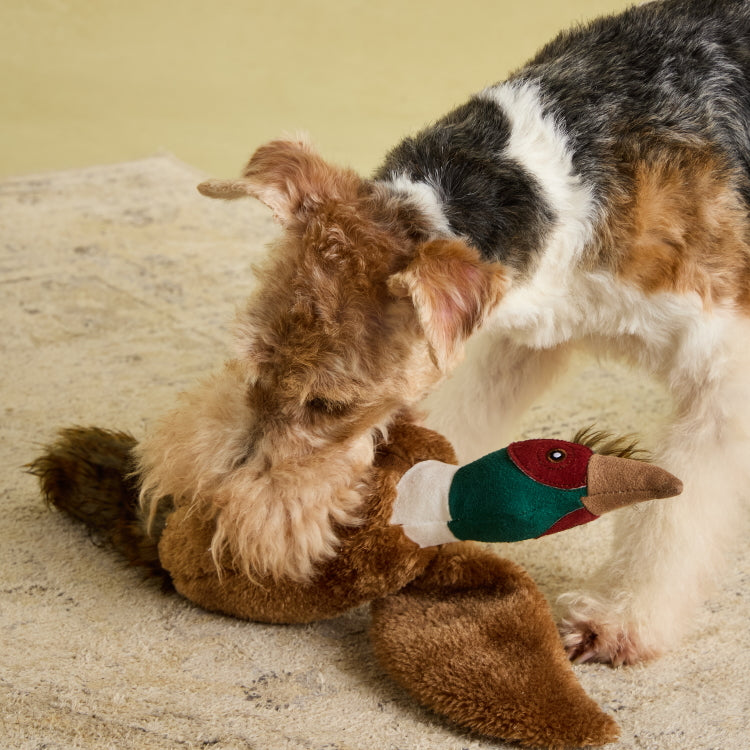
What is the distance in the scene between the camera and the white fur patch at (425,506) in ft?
7.37

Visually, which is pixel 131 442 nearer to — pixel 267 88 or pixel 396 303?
pixel 396 303

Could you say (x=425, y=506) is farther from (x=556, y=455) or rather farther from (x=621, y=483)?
(x=621, y=483)

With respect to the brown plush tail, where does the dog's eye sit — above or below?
above

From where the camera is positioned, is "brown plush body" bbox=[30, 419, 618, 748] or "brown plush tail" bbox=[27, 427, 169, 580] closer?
"brown plush body" bbox=[30, 419, 618, 748]

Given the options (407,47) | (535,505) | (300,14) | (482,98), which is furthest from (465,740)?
(300,14)

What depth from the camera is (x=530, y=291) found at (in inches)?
92.4

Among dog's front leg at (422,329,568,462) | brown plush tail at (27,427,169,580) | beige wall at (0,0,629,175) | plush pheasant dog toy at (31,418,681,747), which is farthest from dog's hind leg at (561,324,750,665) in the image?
beige wall at (0,0,629,175)

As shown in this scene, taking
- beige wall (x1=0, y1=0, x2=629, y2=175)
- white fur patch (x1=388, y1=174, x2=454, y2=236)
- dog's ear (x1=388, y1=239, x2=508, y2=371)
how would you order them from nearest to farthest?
dog's ear (x1=388, y1=239, x2=508, y2=371), white fur patch (x1=388, y1=174, x2=454, y2=236), beige wall (x1=0, y1=0, x2=629, y2=175)

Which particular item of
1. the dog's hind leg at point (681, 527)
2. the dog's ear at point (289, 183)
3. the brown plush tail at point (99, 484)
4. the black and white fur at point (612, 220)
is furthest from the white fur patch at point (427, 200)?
the brown plush tail at point (99, 484)

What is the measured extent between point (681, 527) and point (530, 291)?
0.66 meters

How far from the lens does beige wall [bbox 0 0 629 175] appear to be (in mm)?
6797

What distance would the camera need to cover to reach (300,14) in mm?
8781

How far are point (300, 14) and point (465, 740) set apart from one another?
7.73 m

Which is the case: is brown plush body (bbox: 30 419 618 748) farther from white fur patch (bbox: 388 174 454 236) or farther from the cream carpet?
white fur patch (bbox: 388 174 454 236)
